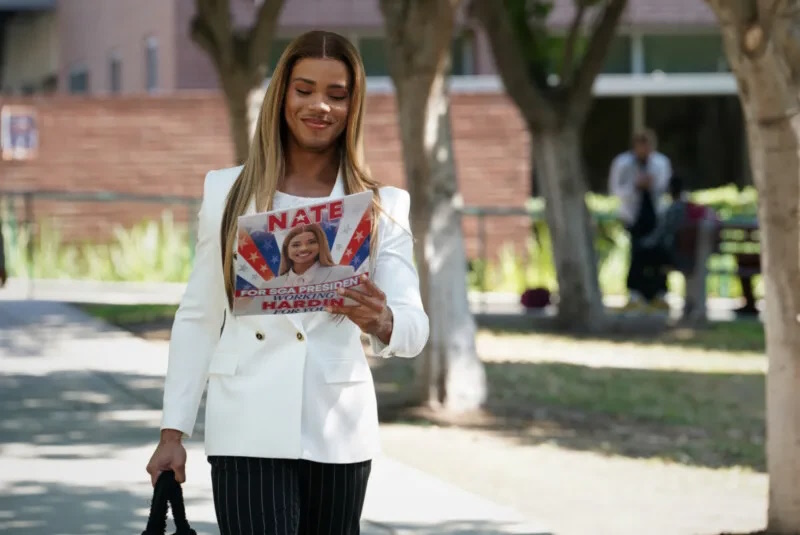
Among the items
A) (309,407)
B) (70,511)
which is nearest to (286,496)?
(309,407)

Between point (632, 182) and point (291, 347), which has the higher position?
point (632, 182)

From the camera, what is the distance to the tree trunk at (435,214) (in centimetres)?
1107

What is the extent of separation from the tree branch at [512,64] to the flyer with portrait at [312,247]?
12206 millimetres

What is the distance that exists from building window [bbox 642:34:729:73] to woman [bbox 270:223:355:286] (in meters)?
23.6

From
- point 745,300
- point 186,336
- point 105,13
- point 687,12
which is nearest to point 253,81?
point 745,300

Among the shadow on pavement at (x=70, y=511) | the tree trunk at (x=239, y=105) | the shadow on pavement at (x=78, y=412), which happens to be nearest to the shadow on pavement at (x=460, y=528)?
the shadow on pavement at (x=70, y=511)

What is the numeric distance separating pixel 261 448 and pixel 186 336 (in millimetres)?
338

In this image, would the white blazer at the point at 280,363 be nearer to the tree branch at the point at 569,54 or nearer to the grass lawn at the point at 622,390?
Answer: the grass lawn at the point at 622,390

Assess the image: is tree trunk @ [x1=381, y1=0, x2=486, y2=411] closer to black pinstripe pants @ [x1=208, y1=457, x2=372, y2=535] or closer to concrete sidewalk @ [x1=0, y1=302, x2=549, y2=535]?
concrete sidewalk @ [x1=0, y1=302, x2=549, y2=535]

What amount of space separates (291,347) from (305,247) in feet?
1.02

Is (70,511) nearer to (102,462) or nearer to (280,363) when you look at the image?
(102,462)

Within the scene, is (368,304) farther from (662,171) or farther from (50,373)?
(662,171)

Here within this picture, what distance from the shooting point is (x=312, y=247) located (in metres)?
3.82

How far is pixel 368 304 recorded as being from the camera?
12.6 feet
